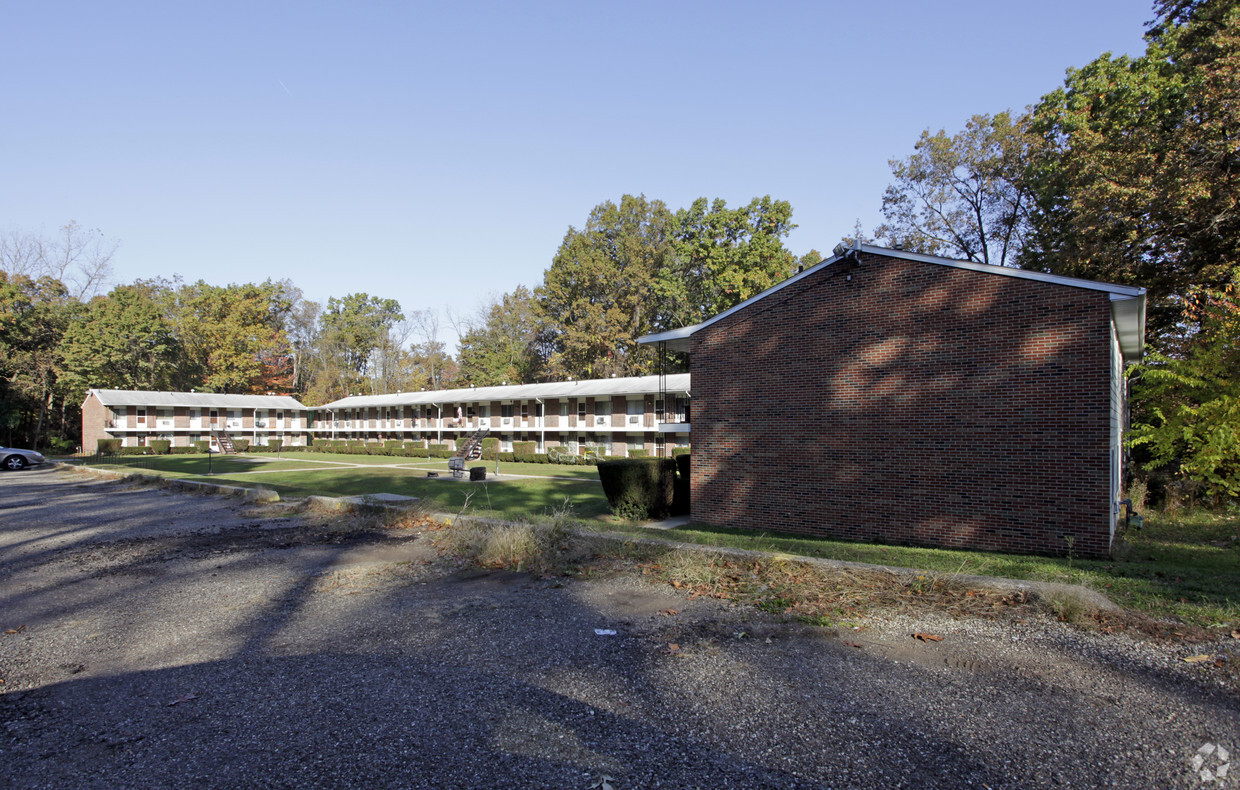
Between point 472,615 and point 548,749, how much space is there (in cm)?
292

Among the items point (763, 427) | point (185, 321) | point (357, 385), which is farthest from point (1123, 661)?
point (357, 385)

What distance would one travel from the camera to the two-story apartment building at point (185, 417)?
156 feet

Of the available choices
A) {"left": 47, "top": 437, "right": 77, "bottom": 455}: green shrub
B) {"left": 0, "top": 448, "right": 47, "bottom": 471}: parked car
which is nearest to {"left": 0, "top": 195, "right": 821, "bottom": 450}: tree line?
{"left": 47, "top": 437, "right": 77, "bottom": 455}: green shrub

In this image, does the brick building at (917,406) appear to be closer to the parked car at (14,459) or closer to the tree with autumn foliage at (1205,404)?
the tree with autumn foliage at (1205,404)

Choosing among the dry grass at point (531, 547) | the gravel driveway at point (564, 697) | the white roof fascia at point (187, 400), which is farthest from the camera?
the white roof fascia at point (187, 400)

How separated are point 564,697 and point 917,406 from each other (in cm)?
903

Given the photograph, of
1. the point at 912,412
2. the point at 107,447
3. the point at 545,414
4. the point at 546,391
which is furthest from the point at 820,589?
the point at 107,447

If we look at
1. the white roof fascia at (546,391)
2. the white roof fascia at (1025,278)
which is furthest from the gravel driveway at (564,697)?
the white roof fascia at (546,391)

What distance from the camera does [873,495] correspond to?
38.0ft

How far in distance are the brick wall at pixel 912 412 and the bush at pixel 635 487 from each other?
1249 millimetres

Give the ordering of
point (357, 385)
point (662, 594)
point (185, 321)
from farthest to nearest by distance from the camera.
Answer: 1. point (357, 385)
2. point (185, 321)
3. point (662, 594)

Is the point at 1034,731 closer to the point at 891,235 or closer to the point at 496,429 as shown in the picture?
the point at 891,235

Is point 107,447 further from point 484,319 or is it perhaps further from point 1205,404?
point 1205,404

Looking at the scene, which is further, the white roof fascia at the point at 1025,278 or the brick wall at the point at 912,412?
the brick wall at the point at 912,412
